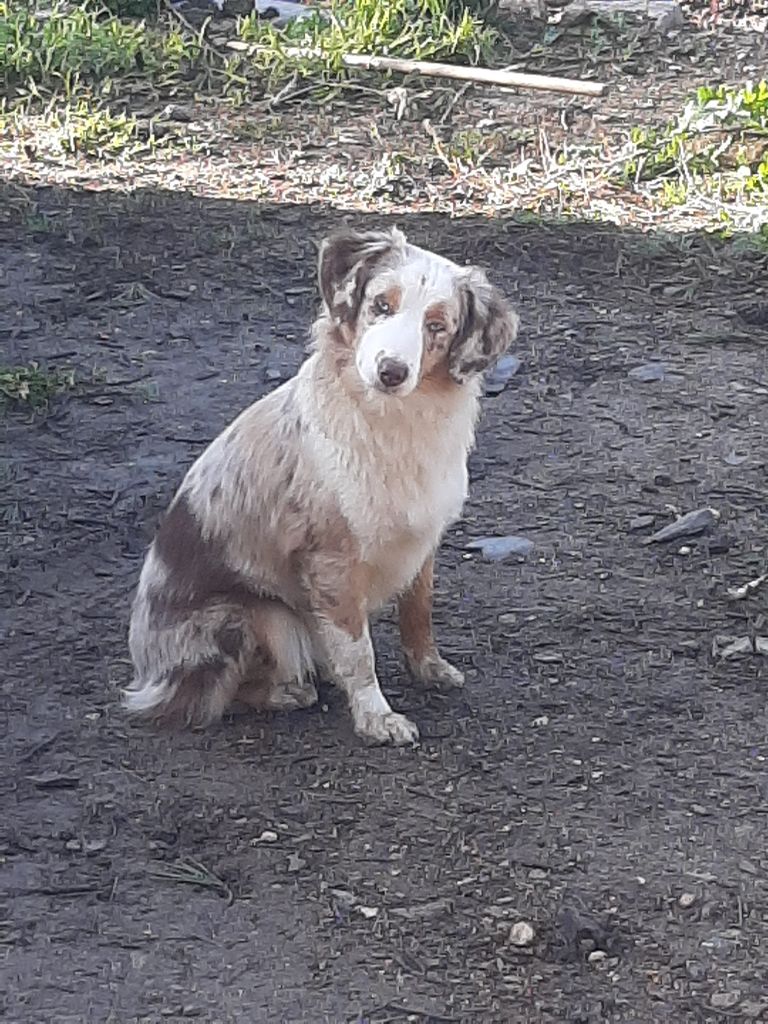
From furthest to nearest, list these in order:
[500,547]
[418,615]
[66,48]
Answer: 1. [66,48]
2. [500,547]
3. [418,615]

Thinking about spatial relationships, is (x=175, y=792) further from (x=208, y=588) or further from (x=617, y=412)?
(x=617, y=412)

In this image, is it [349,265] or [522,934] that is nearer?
[522,934]

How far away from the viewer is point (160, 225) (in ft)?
24.0

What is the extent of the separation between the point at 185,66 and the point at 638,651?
5772 mm

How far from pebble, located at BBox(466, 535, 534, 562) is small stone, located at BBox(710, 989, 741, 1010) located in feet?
6.28

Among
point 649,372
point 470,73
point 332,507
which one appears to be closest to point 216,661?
point 332,507

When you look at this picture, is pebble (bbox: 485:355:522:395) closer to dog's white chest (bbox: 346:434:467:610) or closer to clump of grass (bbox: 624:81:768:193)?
clump of grass (bbox: 624:81:768:193)

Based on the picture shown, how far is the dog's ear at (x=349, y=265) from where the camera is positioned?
353 cm

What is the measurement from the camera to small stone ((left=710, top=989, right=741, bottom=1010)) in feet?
9.83

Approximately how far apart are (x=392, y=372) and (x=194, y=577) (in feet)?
2.60

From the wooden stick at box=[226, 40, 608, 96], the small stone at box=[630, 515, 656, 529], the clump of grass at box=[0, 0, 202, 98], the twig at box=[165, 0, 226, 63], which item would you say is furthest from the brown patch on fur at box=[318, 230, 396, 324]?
the twig at box=[165, 0, 226, 63]

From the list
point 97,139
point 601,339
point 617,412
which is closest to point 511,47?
point 97,139

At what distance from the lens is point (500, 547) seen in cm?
485

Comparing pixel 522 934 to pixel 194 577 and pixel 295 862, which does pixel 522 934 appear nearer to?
pixel 295 862
